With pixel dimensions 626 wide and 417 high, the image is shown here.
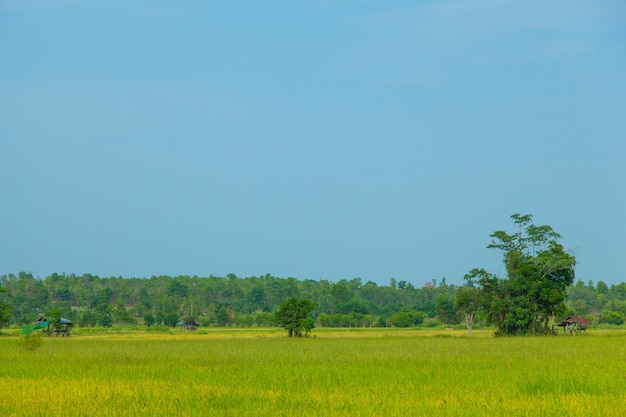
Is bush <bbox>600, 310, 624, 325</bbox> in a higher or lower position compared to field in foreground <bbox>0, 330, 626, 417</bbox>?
higher

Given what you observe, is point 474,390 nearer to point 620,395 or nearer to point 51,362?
point 620,395

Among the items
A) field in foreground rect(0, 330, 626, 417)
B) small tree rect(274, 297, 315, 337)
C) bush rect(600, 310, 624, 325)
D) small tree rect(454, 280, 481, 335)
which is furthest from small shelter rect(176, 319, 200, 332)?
field in foreground rect(0, 330, 626, 417)

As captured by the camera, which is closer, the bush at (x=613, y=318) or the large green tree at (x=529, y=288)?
the large green tree at (x=529, y=288)

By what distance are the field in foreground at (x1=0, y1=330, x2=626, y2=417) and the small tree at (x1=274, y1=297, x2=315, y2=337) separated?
98.8ft

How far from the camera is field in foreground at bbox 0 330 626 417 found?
47.2 ft

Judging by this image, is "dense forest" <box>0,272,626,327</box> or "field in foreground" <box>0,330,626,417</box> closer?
"field in foreground" <box>0,330,626,417</box>

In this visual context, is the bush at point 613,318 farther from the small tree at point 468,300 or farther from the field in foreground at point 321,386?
the field in foreground at point 321,386

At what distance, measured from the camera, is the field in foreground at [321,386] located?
1438 cm

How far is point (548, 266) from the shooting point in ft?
195

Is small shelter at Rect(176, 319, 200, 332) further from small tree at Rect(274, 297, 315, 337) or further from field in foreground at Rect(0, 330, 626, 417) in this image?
field in foreground at Rect(0, 330, 626, 417)

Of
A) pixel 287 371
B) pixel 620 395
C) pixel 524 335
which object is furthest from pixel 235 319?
pixel 620 395

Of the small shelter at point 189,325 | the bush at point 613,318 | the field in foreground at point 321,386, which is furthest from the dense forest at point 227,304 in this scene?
the field in foreground at point 321,386

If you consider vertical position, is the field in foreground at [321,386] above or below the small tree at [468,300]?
below

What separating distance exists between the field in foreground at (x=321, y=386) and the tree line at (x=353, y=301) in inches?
1248
